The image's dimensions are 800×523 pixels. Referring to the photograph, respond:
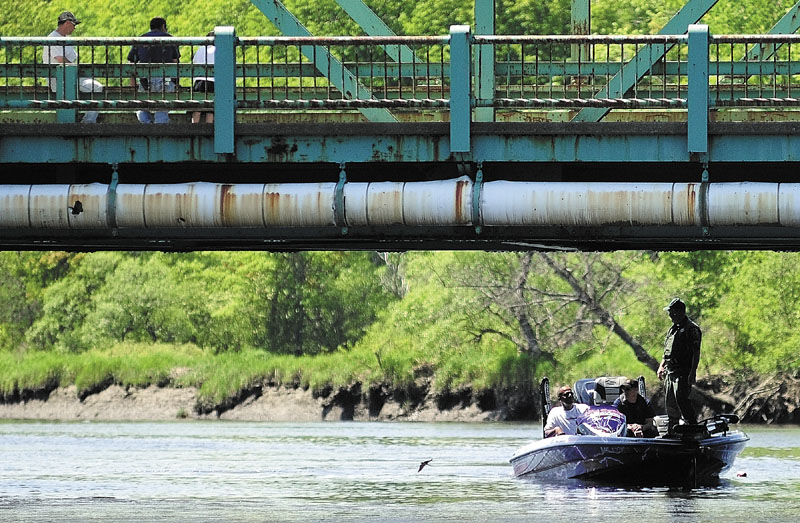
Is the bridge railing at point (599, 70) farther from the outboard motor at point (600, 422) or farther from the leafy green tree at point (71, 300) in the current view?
the leafy green tree at point (71, 300)

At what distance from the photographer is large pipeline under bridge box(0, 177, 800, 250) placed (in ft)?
60.8

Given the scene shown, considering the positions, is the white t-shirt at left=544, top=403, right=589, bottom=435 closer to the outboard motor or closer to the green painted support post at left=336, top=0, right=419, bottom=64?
the outboard motor

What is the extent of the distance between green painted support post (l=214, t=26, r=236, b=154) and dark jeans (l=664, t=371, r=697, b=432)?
1036 cm

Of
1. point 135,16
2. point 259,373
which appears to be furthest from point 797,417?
point 135,16

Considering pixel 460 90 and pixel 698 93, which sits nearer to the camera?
pixel 698 93

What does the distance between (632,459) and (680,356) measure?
1.76m

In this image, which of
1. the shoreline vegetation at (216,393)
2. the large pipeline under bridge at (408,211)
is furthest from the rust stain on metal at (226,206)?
the shoreline vegetation at (216,393)

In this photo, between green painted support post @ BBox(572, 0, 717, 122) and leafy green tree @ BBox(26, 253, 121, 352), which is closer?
green painted support post @ BBox(572, 0, 717, 122)

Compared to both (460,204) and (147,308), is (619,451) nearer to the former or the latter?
(460,204)

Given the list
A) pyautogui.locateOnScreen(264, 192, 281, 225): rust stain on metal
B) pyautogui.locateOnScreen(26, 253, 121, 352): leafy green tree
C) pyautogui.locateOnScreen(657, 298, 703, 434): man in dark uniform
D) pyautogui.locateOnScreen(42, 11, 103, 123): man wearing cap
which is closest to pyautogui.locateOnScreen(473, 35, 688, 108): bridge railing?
pyautogui.locateOnScreen(264, 192, 281, 225): rust stain on metal

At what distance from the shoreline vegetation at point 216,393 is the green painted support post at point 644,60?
33.7 m

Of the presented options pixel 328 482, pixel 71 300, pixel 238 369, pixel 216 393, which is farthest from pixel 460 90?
pixel 71 300

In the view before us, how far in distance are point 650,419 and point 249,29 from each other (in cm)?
3988

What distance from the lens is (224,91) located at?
19203 millimetres
